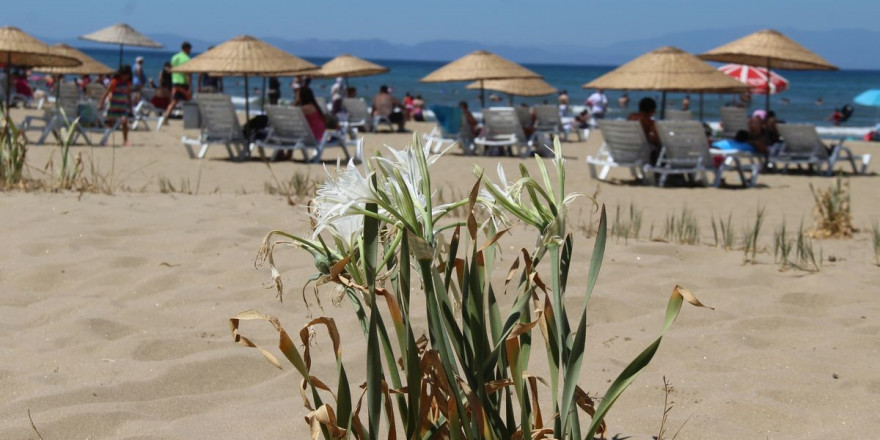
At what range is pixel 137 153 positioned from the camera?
12.2 metres

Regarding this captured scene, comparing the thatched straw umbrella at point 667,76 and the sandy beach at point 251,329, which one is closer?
the sandy beach at point 251,329

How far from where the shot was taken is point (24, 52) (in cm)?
1120

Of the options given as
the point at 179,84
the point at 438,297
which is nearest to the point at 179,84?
the point at 179,84

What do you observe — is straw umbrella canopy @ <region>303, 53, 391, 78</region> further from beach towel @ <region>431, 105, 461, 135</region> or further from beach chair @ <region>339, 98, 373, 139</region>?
beach towel @ <region>431, 105, 461, 135</region>

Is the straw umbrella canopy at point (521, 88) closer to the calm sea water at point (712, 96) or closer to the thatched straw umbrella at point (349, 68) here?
the thatched straw umbrella at point (349, 68)

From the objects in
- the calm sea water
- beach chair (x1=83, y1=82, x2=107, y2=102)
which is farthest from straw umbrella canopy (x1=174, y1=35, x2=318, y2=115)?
the calm sea water

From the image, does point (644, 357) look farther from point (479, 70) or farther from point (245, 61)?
point (479, 70)

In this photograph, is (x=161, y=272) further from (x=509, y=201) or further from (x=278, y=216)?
(x=509, y=201)

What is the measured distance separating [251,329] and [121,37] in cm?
1902

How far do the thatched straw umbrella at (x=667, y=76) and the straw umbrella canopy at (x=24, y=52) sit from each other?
589 cm

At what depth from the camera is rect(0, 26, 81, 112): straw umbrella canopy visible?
11.3 meters

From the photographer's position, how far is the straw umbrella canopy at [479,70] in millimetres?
15859

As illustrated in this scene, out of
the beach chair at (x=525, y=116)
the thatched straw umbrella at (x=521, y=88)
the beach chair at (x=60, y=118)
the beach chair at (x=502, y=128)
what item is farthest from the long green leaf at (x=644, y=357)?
the thatched straw umbrella at (x=521, y=88)

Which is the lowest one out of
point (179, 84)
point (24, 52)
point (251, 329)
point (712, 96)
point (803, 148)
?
point (251, 329)
